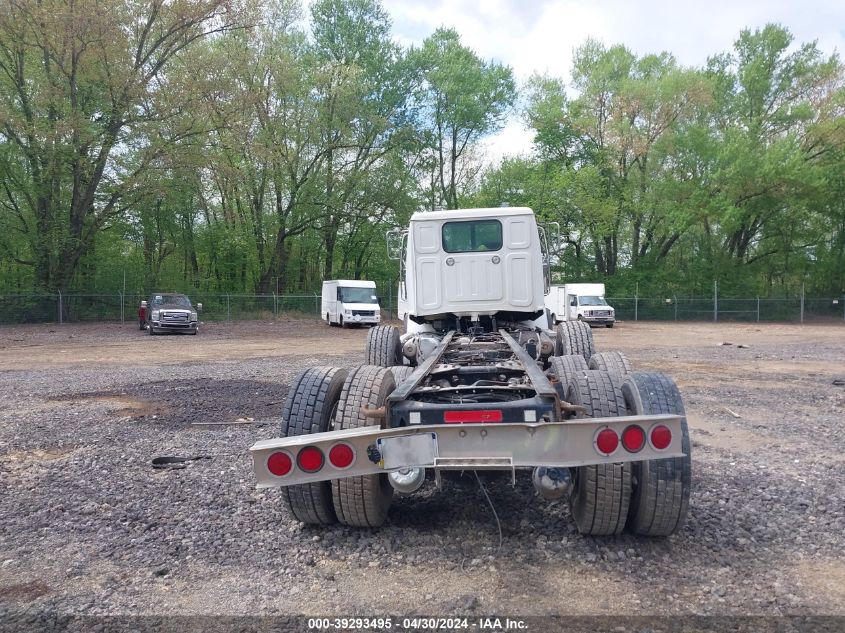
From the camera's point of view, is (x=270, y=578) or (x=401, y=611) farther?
(x=270, y=578)

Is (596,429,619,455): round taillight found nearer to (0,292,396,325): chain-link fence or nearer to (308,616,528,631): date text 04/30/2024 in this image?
(308,616,528,631): date text 04/30/2024

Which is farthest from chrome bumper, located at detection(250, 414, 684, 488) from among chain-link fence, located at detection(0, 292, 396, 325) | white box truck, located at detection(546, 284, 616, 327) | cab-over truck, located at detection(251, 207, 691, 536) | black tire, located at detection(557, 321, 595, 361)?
white box truck, located at detection(546, 284, 616, 327)

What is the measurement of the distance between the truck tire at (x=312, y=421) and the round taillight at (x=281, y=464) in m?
0.70

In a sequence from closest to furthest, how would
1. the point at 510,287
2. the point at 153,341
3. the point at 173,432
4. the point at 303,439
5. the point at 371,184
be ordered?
the point at 303,439, the point at 173,432, the point at 510,287, the point at 153,341, the point at 371,184

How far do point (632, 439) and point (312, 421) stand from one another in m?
2.03

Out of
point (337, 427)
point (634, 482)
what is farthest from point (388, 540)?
point (634, 482)

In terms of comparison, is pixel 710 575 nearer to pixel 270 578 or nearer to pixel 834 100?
pixel 270 578

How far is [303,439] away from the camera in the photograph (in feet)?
11.3

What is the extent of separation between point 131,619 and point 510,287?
21.3ft

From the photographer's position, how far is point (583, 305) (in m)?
34.7

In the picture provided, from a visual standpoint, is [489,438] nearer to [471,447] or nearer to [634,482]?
[471,447]

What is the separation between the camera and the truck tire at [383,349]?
8.93m

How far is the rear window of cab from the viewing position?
8.89 metres

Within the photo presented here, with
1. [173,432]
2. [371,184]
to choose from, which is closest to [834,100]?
[371,184]
